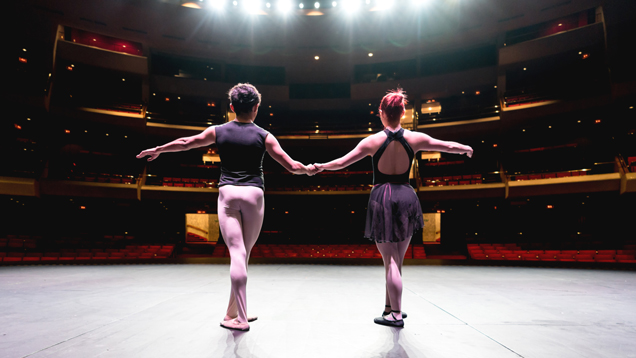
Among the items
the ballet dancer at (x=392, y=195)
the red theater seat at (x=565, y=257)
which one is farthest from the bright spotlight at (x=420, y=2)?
the ballet dancer at (x=392, y=195)

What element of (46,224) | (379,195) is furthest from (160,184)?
(379,195)

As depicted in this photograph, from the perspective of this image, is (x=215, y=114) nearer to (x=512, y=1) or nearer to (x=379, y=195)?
(x=512, y=1)

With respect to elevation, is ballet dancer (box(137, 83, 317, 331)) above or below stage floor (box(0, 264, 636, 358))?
above

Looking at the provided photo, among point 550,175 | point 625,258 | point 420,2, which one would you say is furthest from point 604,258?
point 420,2

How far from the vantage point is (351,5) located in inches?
599

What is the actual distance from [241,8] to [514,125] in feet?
49.4

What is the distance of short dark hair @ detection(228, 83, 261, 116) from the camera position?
245cm

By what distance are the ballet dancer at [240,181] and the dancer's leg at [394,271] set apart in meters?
0.96

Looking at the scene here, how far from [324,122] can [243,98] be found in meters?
17.5

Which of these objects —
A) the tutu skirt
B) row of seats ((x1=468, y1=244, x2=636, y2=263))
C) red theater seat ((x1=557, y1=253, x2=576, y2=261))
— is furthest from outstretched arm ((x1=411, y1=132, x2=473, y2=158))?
red theater seat ((x1=557, y1=253, x2=576, y2=261))

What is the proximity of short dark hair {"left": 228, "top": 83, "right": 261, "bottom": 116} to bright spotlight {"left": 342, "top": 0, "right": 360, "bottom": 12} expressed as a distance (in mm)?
15116

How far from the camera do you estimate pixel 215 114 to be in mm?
19422

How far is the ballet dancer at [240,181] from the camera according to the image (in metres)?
2.21

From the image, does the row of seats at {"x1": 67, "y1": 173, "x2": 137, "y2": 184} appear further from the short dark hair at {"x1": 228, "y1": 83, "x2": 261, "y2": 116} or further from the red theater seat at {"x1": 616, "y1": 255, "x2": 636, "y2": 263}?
the red theater seat at {"x1": 616, "y1": 255, "x2": 636, "y2": 263}
